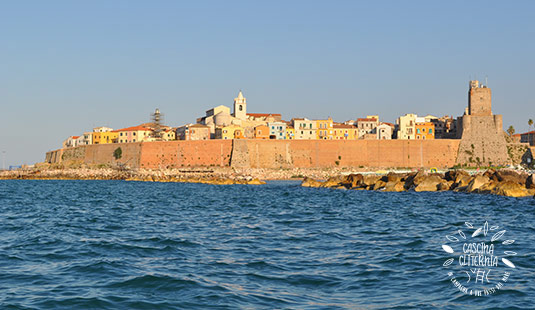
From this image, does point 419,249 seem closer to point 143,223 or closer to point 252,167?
point 143,223

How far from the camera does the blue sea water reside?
7.10 meters

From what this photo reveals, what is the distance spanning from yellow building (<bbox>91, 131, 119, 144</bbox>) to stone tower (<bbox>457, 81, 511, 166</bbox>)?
188 feet

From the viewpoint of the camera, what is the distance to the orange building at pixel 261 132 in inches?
3307

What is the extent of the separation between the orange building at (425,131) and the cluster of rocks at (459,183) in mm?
45769

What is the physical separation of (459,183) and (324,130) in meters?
54.7

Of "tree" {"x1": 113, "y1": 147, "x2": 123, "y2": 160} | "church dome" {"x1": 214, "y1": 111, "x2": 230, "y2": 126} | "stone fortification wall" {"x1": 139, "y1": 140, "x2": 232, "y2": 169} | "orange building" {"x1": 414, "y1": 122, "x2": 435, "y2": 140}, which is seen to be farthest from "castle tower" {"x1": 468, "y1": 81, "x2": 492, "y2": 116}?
"tree" {"x1": 113, "y1": 147, "x2": 123, "y2": 160}

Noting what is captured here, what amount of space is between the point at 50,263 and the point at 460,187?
2729cm

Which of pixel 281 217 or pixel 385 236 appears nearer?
pixel 385 236

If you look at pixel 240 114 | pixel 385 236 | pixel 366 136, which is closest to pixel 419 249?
pixel 385 236

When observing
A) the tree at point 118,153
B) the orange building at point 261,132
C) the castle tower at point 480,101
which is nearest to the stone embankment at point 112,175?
the tree at point 118,153

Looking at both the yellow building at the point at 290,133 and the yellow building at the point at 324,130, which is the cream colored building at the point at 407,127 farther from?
the yellow building at the point at 290,133

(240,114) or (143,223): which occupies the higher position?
(240,114)

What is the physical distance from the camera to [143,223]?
52.1ft

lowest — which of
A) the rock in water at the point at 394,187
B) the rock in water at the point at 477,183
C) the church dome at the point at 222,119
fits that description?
the rock in water at the point at 394,187
